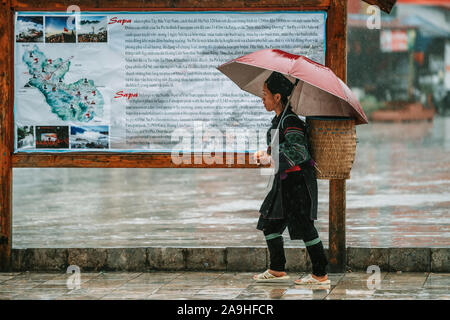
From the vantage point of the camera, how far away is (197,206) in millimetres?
14203

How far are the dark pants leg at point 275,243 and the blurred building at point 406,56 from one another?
52073 millimetres

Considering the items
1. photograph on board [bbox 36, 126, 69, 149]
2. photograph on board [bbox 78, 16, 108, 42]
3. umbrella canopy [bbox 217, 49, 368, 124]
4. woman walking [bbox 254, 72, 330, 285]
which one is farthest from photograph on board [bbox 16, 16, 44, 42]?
woman walking [bbox 254, 72, 330, 285]

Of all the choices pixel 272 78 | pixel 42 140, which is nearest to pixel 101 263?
pixel 42 140

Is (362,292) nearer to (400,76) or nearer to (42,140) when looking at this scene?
(42,140)

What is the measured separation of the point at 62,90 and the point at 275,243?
2.63 meters

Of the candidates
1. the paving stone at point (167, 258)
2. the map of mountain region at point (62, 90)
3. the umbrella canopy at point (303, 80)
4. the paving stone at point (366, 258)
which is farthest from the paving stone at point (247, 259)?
the map of mountain region at point (62, 90)

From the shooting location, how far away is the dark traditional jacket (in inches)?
299

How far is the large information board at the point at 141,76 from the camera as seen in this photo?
28.2 ft

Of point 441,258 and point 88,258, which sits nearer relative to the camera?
point 441,258

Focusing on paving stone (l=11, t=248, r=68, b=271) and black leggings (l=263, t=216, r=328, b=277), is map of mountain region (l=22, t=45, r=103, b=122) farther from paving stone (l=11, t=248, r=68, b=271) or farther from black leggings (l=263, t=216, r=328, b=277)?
black leggings (l=263, t=216, r=328, b=277)

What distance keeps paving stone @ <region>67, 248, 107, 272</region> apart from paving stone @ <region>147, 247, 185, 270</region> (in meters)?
0.47

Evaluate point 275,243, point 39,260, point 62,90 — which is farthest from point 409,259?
point 62,90

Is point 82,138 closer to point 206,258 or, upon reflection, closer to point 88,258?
point 88,258
